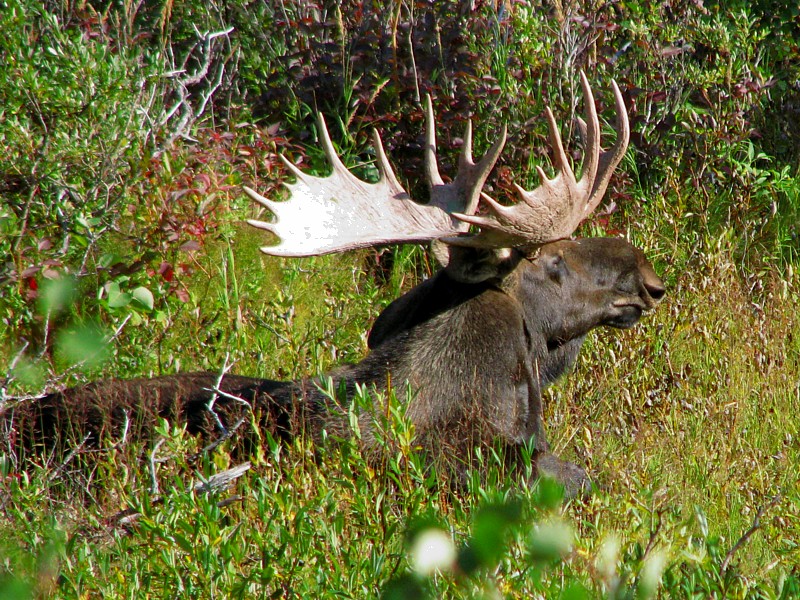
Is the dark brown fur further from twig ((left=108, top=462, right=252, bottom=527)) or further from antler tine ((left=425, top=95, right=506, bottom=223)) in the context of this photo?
twig ((left=108, top=462, right=252, bottom=527))

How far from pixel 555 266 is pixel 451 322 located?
2.14 feet

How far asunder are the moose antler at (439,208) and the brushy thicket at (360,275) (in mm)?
535

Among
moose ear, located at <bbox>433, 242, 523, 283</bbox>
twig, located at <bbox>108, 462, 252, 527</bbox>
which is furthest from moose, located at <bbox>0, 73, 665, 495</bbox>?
twig, located at <bbox>108, 462, 252, 527</bbox>

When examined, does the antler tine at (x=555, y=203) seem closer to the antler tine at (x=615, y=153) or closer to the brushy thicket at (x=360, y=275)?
the antler tine at (x=615, y=153)

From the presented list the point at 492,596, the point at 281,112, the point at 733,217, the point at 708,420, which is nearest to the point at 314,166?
the point at 281,112

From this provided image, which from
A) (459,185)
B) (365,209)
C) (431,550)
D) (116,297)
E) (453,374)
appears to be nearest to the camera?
(431,550)

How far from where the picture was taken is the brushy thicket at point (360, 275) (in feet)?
10.5

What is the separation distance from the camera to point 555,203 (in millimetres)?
4625

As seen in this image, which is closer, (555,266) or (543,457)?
(543,457)

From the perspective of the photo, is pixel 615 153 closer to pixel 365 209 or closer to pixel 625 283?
pixel 625 283

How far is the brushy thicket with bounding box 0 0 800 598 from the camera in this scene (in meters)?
3.20

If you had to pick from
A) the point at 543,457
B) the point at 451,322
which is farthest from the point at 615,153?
the point at 543,457

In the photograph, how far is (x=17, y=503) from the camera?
363 centimetres

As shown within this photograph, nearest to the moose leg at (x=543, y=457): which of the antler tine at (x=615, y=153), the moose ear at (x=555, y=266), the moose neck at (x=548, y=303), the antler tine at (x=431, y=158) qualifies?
the moose neck at (x=548, y=303)
